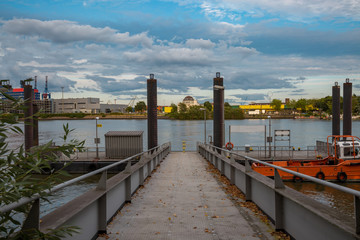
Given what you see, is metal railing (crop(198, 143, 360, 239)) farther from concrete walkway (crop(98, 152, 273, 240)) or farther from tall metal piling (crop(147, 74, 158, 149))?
tall metal piling (crop(147, 74, 158, 149))

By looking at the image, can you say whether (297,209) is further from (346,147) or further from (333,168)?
(346,147)

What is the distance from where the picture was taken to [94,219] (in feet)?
19.3

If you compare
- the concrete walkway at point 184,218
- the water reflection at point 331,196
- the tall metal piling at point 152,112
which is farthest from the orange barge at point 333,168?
the concrete walkway at point 184,218

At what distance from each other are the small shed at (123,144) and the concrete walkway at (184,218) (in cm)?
1966

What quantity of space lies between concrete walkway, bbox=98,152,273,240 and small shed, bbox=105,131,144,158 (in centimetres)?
1966

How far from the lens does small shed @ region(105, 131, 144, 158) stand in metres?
30.5

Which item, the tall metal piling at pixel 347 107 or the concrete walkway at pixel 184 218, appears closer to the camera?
the concrete walkway at pixel 184 218

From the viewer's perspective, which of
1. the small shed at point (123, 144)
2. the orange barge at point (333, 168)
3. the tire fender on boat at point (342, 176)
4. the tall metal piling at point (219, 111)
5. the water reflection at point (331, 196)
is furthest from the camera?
the small shed at point (123, 144)

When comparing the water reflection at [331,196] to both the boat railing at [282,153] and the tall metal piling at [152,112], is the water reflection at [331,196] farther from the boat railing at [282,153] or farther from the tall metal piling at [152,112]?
the tall metal piling at [152,112]

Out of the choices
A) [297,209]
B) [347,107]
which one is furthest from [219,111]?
[297,209]

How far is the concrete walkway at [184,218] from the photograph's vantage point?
614 cm

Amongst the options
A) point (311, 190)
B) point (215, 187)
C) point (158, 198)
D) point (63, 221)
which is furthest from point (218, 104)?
point (63, 221)

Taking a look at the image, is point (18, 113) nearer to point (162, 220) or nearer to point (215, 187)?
point (162, 220)

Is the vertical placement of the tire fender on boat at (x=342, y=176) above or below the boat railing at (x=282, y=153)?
below
